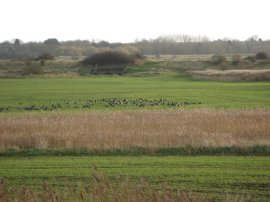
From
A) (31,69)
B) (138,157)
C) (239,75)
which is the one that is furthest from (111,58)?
(138,157)

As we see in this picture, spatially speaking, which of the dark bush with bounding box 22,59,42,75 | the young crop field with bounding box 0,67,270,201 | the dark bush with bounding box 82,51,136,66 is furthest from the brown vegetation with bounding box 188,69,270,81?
the young crop field with bounding box 0,67,270,201

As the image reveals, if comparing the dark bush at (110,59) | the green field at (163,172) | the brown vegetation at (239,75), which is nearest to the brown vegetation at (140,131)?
the green field at (163,172)

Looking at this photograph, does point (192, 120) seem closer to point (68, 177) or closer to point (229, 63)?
point (68, 177)

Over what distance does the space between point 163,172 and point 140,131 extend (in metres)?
7.45

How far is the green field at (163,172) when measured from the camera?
40.4 ft

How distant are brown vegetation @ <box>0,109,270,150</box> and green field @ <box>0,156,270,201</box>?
82.4 inches

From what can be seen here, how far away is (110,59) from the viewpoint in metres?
114

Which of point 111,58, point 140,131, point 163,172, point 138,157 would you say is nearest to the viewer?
point 163,172

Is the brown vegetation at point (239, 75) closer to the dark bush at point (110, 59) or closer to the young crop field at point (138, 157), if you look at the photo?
the dark bush at point (110, 59)

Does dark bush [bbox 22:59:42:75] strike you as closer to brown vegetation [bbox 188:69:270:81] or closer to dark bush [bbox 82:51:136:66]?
dark bush [bbox 82:51:136:66]

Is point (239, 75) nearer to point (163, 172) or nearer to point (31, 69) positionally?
point (31, 69)

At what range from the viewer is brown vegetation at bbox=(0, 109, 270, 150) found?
1939 cm

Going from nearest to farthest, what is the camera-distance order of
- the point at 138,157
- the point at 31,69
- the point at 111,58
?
the point at 138,157 → the point at 31,69 → the point at 111,58

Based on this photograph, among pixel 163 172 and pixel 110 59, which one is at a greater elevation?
pixel 110 59
